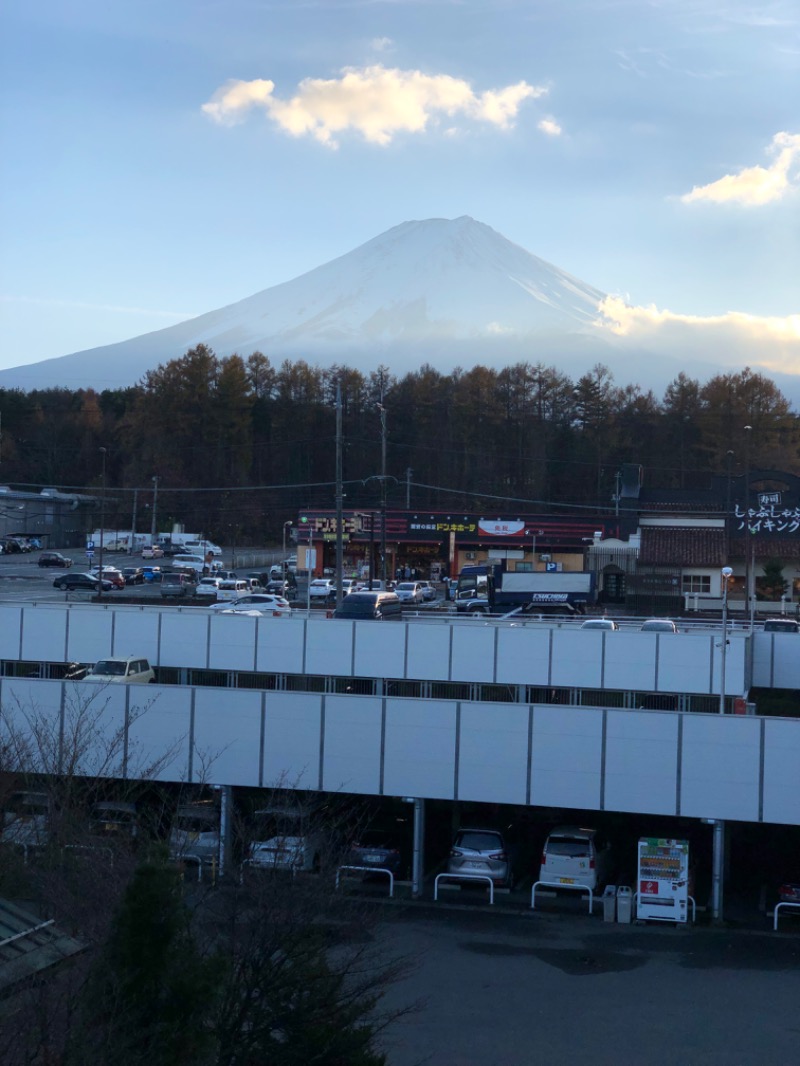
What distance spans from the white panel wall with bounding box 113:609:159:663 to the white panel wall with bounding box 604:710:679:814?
13.8 m

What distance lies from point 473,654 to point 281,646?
15.7 feet

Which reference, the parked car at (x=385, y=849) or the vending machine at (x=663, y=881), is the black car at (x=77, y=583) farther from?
the vending machine at (x=663, y=881)

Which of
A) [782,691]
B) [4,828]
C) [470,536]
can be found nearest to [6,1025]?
[4,828]

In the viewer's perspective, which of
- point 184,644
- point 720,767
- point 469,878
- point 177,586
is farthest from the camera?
point 177,586

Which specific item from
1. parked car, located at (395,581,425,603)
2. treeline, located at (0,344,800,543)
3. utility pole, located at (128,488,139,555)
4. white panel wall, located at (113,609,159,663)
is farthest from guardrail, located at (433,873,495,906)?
treeline, located at (0,344,800,543)

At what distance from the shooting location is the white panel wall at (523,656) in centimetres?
2500

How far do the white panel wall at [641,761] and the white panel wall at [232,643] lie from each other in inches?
483

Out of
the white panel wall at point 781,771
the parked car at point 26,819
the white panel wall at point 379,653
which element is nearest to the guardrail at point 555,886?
the white panel wall at point 781,771

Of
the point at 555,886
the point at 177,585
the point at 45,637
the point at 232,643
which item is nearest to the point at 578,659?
the point at 232,643

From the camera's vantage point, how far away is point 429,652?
2547cm

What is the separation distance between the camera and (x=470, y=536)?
5922 centimetres

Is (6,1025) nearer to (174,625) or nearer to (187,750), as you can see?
(187,750)

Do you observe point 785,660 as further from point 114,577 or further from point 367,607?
point 114,577

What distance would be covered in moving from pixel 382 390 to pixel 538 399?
12341 mm
